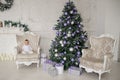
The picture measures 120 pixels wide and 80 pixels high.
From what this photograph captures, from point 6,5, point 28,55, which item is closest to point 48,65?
point 28,55

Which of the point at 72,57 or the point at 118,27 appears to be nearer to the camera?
the point at 72,57

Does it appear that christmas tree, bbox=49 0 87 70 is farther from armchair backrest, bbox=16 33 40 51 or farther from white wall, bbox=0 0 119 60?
white wall, bbox=0 0 119 60

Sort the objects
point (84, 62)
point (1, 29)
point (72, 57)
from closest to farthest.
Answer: point (84, 62), point (72, 57), point (1, 29)

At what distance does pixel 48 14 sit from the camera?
621 cm

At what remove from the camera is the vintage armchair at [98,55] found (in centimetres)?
473

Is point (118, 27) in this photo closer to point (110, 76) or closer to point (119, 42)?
point (119, 42)

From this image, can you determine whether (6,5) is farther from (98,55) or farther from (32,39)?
(98,55)

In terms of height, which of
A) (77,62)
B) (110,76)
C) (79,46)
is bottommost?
(110,76)

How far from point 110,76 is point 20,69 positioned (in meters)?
2.51

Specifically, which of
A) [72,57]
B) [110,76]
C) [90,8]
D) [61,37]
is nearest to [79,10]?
[90,8]

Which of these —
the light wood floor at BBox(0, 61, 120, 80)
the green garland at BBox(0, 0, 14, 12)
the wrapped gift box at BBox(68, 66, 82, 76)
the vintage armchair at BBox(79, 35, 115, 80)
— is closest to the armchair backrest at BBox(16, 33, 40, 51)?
the light wood floor at BBox(0, 61, 120, 80)

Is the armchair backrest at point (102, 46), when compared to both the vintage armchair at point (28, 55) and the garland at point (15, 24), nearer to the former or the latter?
the vintage armchair at point (28, 55)

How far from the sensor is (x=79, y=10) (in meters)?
6.23

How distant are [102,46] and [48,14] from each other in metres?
2.11
